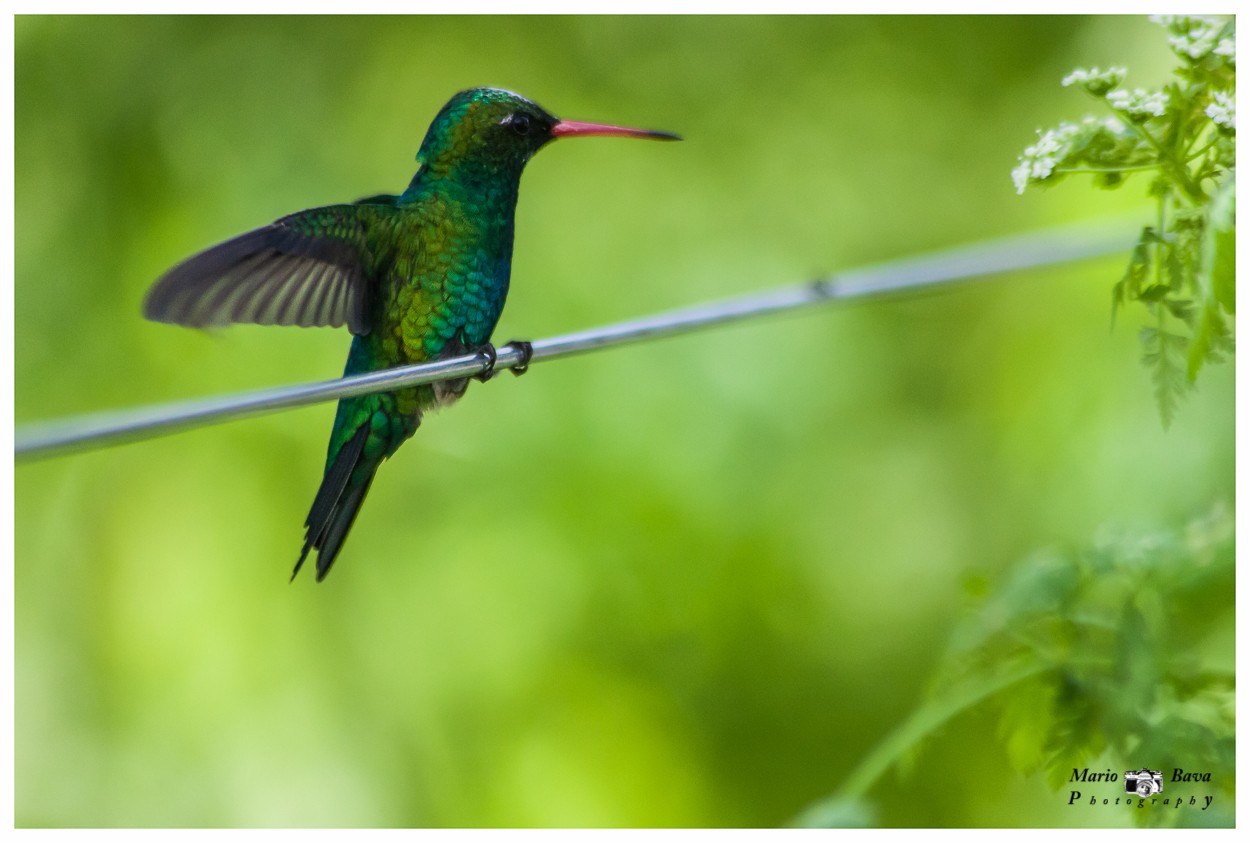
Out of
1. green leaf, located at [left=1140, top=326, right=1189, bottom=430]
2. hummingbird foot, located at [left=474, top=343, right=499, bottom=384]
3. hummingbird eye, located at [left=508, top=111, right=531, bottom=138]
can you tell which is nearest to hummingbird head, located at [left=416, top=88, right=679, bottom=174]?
hummingbird eye, located at [left=508, top=111, right=531, bottom=138]

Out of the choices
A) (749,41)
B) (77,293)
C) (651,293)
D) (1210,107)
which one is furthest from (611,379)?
(1210,107)

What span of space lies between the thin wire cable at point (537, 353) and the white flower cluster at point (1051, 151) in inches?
11.9

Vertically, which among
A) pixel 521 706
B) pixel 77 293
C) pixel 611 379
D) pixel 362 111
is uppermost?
pixel 362 111

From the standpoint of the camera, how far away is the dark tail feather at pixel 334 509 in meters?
0.98

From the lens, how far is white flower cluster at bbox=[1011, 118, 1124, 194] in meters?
0.92

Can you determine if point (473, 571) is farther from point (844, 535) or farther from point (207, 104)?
point (207, 104)

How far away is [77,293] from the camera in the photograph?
2.16 m

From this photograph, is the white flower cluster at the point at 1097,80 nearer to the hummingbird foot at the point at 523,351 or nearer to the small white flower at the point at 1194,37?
the small white flower at the point at 1194,37

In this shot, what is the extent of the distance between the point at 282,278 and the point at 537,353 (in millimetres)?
262

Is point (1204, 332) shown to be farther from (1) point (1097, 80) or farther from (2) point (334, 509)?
(2) point (334, 509)

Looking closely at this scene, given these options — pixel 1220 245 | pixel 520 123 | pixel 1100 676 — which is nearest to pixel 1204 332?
pixel 1220 245

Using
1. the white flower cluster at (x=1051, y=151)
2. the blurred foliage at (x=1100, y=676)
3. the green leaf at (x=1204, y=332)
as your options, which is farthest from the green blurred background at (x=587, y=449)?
the green leaf at (x=1204, y=332)

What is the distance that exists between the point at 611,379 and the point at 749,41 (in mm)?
776

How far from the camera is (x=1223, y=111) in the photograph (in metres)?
0.93
